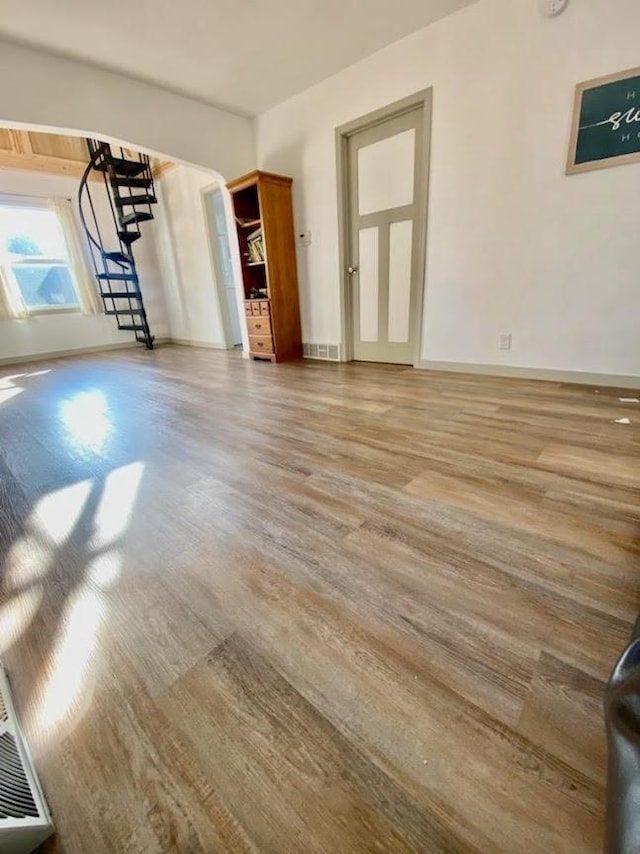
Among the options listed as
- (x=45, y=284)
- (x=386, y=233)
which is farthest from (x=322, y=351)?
(x=45, y=284)

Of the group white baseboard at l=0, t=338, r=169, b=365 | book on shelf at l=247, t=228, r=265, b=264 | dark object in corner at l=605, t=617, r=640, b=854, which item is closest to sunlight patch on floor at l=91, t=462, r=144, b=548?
dark object in corner at l=605, t=617, r=640, b=854

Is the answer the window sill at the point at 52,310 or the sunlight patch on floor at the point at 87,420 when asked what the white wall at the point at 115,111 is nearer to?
the sunlight patch on floor at the point at 87,420

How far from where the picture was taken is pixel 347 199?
345cm

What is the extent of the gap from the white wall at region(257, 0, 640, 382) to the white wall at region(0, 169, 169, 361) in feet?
13.6

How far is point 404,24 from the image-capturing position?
8.46 feet

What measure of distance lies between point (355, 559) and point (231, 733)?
0.51m

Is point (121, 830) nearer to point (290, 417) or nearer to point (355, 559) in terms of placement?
point (355, 559)

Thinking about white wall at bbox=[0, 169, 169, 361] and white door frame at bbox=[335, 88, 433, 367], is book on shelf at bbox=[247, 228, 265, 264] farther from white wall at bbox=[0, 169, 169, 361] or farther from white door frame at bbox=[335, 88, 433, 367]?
white wall at bbox=[0, 169, 169, 361]

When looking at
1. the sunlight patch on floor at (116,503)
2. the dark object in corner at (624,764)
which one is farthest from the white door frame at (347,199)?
the dark object in corner at (624,764)

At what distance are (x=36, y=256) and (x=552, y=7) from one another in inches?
243

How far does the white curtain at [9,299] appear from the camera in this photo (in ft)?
15.6

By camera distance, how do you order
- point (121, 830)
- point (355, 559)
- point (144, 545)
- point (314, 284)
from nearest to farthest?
1. point (121, 830)
2. point (355, 559)
3. point (144, 545)
4. point (314, 284)

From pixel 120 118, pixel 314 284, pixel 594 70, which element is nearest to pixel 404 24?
pixel 594 70

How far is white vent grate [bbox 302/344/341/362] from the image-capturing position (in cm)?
398
